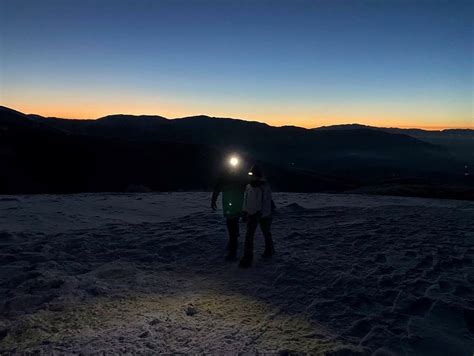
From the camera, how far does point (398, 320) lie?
4.23 m

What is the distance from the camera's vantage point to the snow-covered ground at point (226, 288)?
3.78m

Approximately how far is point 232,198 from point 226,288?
177 cm

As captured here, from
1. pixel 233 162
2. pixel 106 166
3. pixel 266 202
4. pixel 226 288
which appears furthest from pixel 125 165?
pixel 226 288

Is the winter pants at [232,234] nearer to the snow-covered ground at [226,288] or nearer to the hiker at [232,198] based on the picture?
the hiker at [232,198]

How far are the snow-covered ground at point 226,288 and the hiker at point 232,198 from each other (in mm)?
403

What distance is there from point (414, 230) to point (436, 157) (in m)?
170

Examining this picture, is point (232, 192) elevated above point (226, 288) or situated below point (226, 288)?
above

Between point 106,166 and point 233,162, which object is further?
point 106,166

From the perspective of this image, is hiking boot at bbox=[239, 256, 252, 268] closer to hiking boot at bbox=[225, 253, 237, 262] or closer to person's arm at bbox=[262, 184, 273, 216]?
hiking boot at bbox=[225, 253, 237, 262]

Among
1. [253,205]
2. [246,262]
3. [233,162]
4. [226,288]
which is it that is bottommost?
[226,288]

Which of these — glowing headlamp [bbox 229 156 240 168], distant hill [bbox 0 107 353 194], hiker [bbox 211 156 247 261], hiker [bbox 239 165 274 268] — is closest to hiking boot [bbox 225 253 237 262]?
hiker [bbox 211 156 247 261]

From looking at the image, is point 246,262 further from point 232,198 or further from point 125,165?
point 125,165

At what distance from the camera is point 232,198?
648 centimetres

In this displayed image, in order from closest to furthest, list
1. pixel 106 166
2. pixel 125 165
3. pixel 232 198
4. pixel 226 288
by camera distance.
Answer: pixel 226 288, pixel 232 198, pixel 106 166, pixel 125 165
